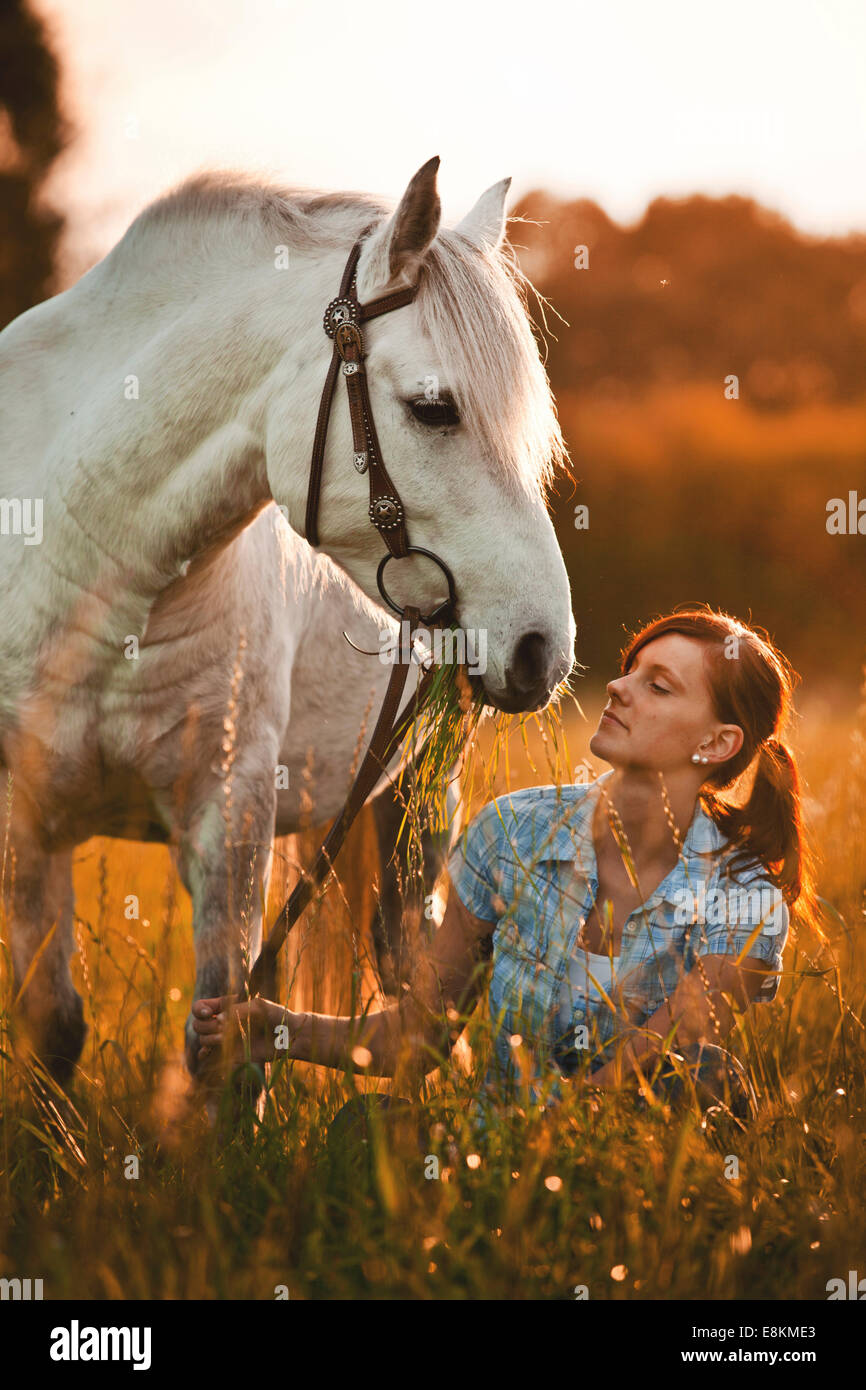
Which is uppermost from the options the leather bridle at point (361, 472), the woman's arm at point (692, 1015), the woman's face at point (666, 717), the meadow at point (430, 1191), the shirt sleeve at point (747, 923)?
the leather bridle at point (361, 472)

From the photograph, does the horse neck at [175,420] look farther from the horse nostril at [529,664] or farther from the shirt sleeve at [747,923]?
the shirt sleeve at [747,923]

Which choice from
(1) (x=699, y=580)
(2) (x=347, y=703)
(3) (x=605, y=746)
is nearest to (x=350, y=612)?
(2) (x=347, y=703)

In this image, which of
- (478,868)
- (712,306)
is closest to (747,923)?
(478,868)

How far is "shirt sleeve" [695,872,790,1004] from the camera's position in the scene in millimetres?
2502

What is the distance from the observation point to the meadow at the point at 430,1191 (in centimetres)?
187

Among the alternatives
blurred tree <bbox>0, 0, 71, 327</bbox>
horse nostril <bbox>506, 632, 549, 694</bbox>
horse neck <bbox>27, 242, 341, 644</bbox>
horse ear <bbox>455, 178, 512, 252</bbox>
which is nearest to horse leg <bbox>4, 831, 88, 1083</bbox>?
horse neck <bbox>27, 242, 341, 644</bbox>

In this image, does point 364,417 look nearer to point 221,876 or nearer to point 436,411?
point 436,411

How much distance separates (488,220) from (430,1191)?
2.28 m

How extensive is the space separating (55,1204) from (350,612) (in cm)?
224

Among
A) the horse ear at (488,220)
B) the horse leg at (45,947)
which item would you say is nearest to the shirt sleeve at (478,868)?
the horse leg at (45,947)

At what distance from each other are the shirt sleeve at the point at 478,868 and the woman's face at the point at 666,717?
1.12ft

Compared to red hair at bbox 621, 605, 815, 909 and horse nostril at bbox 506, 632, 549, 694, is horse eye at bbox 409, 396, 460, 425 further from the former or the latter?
red hair at bbox 621, 605, 815, 909

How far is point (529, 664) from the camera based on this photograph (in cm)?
243
